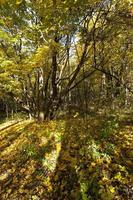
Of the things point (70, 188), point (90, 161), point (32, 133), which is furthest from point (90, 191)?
point (32, 133)

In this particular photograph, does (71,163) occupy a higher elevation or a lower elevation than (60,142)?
lower

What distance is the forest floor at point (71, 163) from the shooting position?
14.0 ft

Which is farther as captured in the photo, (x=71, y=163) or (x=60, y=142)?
(x=60, y=142)

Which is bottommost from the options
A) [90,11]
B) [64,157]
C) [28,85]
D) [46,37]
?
[64,157]

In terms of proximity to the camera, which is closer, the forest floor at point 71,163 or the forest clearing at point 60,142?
the forest floor at point 71,163

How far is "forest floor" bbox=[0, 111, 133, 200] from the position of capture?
14.0 feet

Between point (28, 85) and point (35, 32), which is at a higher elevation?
point (35, 32)

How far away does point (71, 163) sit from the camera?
16.5ft

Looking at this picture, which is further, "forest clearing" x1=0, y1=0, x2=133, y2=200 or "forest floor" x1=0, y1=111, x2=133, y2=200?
"forest clearing" x1=0, y1=0, x2=133, y2=200

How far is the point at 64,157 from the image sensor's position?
530 cm

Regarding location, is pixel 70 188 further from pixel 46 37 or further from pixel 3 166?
pixel 46 37

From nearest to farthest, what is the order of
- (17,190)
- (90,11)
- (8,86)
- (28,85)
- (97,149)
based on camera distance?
1. (17,190)
2. (97,149)
3. (90,11)
4. (8,86)
5. (28,85)

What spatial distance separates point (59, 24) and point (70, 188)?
5236mm

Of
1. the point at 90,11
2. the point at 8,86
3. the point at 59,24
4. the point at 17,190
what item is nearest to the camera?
the point at 17,190
